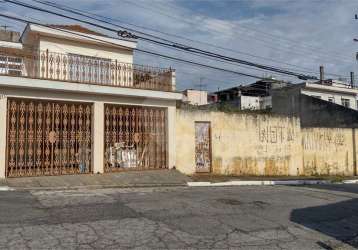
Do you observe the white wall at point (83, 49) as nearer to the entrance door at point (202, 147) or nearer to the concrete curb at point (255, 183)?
the entrance door at point (202, 147)

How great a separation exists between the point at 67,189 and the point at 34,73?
16.2ft

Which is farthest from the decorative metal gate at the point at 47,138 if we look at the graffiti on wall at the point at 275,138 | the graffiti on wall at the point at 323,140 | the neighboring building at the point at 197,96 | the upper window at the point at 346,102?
the upper window at the point at 346,102

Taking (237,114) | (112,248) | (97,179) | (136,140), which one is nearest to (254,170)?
(237,114)

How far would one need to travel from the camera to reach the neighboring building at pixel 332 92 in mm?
39844

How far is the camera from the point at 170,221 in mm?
8156

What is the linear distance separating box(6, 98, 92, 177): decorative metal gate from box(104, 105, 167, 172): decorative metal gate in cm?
85

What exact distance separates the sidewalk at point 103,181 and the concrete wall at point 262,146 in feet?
5.92

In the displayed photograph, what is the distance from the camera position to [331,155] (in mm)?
24156

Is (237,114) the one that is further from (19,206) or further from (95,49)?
(19,206)

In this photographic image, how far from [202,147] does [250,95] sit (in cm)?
3477

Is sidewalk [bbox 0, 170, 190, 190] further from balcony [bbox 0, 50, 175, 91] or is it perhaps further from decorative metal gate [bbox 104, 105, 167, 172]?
balcony [bbox 0, 50, 175, 91]

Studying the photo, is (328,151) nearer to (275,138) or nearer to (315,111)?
(275,138)

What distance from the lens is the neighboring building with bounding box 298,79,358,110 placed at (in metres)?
39.8

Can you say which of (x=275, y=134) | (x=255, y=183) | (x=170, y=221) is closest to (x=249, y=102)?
(x=275, y=134)
